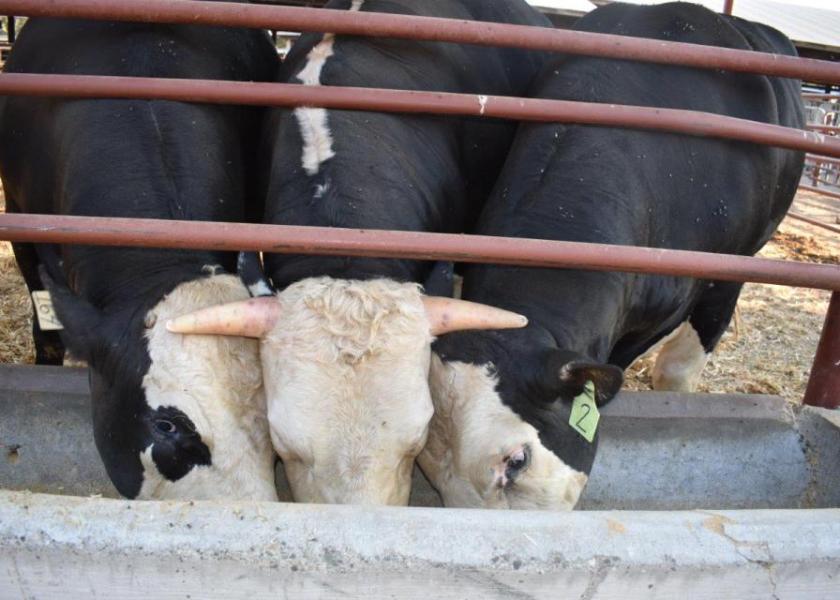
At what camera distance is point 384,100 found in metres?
2.43

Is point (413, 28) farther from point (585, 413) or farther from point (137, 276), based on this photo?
point (585, 413)

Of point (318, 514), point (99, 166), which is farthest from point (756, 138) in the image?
point (99, 166)

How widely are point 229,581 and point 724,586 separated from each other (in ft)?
3.49

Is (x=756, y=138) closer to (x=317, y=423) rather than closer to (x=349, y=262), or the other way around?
(x=349, y=262)

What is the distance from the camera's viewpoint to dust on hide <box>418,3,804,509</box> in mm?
2303

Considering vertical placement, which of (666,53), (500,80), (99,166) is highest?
(666,53)

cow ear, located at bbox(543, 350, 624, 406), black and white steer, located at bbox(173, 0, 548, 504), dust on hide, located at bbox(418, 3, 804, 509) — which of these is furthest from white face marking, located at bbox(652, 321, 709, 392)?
cow ear, located at bbox(543, 350, 624, 406)

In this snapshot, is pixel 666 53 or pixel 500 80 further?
pixel 500 80

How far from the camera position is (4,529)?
1.69 metres

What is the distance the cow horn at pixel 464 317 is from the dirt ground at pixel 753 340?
2.58 meters

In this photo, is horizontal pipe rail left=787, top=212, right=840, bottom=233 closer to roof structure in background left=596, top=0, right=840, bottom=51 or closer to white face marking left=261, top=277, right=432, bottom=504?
roof structure in background left=596, top=0, right=840, bottom=51

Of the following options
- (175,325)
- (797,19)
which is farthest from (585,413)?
(797,19)

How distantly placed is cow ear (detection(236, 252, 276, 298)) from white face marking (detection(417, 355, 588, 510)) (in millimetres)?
542

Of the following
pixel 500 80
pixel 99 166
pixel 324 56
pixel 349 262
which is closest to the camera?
pixel 349 262
